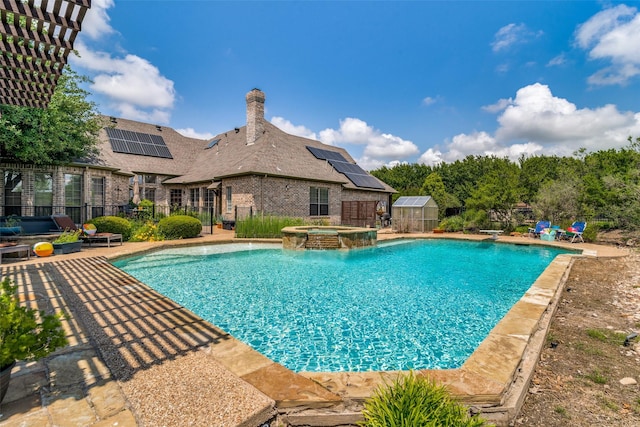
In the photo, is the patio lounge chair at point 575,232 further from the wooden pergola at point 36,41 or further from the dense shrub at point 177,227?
the wooden pergola at point 36,41

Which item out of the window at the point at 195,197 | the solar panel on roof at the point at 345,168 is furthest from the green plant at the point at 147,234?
the solar panel on roof at the point at 345,168

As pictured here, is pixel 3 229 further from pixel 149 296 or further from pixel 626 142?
pixel 626 142

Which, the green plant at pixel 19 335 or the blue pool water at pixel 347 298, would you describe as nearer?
the green plant at pixel 19 335

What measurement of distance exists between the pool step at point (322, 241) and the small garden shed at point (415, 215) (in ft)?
25.9

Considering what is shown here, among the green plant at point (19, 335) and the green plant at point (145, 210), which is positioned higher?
the green plant at point (145, 210)

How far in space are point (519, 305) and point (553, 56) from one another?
15.1 metres

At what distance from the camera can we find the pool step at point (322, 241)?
11.8 m

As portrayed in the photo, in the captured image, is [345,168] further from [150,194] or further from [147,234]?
[147,234]

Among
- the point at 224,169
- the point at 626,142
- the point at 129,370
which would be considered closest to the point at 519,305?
the point at 129,370

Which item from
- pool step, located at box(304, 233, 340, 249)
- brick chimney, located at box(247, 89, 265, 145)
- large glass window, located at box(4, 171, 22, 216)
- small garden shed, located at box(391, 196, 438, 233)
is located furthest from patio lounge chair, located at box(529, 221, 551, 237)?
large glass window, located at box(4, 171, 22, 216)

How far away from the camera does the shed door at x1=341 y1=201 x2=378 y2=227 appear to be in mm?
20391

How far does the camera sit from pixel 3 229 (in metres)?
9.53

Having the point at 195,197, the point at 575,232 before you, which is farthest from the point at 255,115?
the point at 575,232

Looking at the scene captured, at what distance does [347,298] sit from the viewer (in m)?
5.97
